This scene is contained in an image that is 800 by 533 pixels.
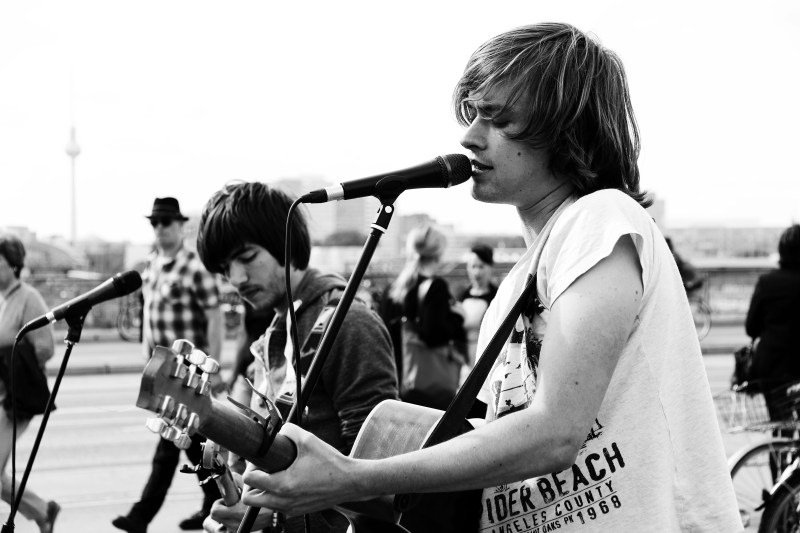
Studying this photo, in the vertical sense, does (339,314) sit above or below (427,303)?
above

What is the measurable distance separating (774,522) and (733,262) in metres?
20.2

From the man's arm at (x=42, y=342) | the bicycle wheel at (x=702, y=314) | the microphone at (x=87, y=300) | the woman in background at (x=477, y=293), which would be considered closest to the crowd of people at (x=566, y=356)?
the microphone at (x=87, y=300)

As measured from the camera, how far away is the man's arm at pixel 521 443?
1454 mm

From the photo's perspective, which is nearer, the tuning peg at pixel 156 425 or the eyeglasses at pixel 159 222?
the tuning peg at pixel 156 425

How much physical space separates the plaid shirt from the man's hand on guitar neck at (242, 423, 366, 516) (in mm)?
4428

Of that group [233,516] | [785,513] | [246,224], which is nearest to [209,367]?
[233,516]

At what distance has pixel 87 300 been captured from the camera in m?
2.86

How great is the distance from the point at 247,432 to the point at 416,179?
24.9 inches

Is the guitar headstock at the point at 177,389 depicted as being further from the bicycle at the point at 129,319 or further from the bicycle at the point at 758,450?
the bicycle at the point at 129,319

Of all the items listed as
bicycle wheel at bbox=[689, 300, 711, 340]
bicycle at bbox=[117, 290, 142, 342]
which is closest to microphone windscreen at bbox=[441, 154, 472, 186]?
bicycle at bbox=[117, 290, 142, 342]

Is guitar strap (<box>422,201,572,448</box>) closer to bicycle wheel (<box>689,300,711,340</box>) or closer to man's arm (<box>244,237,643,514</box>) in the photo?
man's arm (<box>244,237,643,514</box>)

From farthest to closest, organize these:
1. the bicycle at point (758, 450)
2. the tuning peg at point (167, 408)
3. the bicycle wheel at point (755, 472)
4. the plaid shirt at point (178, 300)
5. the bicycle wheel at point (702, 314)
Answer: the bicycle wheel at point (702, 314), the plaid shirt at point (178, 300), the bicycle wheel at point (755, 472), the bicycle at point (758, 450), the tuning peg at point (167, 408)

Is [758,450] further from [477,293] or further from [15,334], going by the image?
[15,334]

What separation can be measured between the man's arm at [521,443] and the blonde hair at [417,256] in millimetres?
4444
